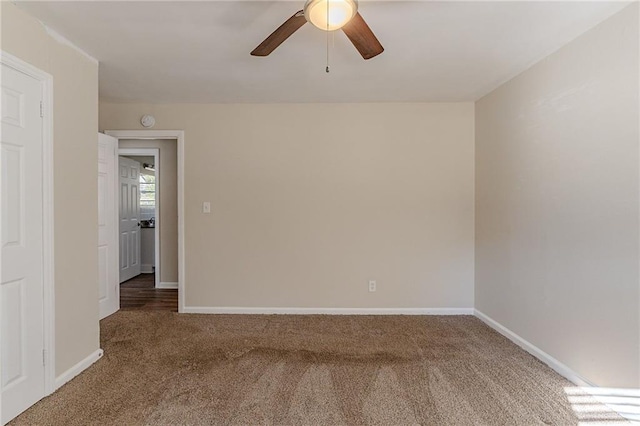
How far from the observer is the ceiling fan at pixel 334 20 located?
149cm

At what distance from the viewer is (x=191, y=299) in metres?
3.61

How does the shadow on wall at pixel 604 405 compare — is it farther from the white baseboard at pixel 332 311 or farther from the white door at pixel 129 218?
the white door at pixel 129 218

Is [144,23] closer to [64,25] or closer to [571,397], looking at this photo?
[64,25]

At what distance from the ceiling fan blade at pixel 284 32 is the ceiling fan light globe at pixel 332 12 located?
0.05 meters

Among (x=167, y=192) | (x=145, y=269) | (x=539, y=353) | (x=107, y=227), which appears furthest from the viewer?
(x=145, y=269)

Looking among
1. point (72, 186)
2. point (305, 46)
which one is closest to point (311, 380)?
point (72, 186)

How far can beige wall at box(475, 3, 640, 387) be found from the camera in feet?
6.05

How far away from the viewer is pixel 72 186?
224 cm

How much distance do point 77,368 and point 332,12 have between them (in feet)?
9.19

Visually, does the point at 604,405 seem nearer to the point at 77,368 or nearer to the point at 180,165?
the point at 77,368

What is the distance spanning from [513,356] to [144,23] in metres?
3.55

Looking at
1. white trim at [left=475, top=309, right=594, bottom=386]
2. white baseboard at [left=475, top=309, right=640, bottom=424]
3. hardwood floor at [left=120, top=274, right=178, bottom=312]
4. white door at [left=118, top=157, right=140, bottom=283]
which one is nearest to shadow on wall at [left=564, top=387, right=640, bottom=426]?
white baseboard at [left=475, top=309, right=640, bottom=424]

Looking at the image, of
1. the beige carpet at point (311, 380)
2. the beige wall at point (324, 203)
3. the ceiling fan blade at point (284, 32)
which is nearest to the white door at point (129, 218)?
the beige wall at point (324, 203)

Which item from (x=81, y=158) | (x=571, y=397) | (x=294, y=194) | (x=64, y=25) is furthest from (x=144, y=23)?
(x=571, y=397)
